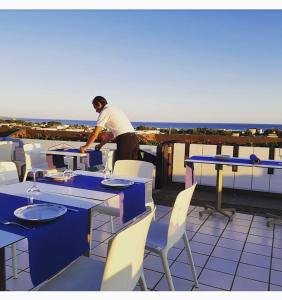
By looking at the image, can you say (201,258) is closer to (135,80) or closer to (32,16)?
(32,16)

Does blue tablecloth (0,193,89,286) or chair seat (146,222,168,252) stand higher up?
blue tablecloth (0,193,89,286)

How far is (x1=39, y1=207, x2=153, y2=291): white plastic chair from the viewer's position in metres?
1.16

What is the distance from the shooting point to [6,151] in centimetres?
590

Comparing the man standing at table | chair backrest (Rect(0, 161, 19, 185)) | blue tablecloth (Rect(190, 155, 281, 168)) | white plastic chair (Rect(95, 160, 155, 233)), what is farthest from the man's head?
blue tablecloth (Rect(190, 155, 281, 168))

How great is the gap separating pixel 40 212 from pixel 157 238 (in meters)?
0.86

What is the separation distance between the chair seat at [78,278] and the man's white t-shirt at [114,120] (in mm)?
2070

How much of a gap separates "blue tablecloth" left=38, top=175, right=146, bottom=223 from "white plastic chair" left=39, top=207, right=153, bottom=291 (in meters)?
0.55

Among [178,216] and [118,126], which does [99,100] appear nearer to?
[118,126]

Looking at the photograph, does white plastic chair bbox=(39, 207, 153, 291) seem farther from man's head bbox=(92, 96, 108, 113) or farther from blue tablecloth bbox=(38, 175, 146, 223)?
man's head bbox=(92, 96, 108, 113)

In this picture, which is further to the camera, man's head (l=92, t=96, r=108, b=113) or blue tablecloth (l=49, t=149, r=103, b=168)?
blue tablecloth (l=49, t=149, r=103, b=168)

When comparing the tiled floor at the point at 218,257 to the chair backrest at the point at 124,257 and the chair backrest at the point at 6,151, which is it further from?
the chair backrest at the point at 6,151

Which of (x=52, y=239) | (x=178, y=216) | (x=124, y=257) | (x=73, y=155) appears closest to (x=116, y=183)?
(x=178, y=216)
